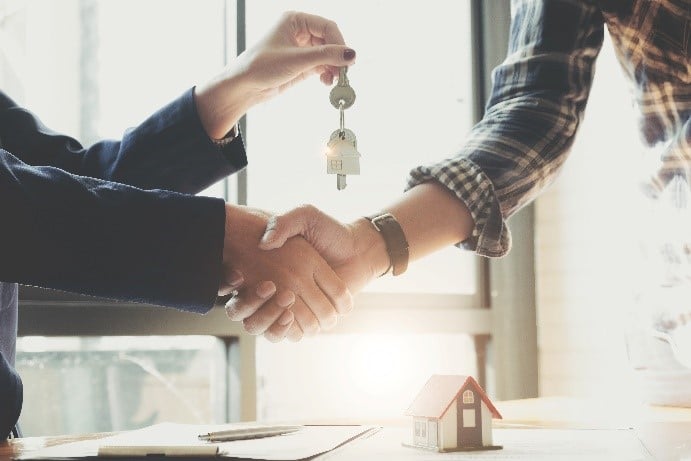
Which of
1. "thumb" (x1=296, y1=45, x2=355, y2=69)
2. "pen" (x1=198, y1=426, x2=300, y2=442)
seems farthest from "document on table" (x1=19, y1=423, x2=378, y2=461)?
"thumb" (x1=296, y1=45, x2=355, y2=69)

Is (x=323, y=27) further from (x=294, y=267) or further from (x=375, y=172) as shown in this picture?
(x=375, y=172)

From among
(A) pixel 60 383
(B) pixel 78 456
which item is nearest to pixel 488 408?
(B) pixel 78 456

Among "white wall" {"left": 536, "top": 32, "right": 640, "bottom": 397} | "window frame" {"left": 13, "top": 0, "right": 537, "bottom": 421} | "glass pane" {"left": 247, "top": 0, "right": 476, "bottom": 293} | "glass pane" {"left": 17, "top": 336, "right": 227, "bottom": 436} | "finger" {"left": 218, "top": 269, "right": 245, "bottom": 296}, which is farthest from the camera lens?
"white wall" {"left": 536, "top": 32, "right": 640, "bottom": 397}

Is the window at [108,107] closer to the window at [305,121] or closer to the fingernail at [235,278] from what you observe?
the window at [305,121]

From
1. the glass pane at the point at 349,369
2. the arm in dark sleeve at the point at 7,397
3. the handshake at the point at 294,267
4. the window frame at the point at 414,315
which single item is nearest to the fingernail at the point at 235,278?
the handshake at the point at 294,267

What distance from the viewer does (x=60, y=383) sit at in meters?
2.29

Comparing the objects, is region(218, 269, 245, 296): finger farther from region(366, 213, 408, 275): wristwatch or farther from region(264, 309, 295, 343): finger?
region(366, 213, 408, 275): wristwatch

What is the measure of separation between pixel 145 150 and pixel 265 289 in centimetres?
38

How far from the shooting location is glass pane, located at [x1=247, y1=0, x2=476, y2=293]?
273 cm

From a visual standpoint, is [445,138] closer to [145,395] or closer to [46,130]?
[145,395]

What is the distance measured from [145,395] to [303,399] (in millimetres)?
619

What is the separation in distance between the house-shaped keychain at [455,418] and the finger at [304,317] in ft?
1.57

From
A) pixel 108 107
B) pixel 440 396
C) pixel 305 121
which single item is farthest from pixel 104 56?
pixel 440 396

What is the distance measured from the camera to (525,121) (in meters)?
1.50
